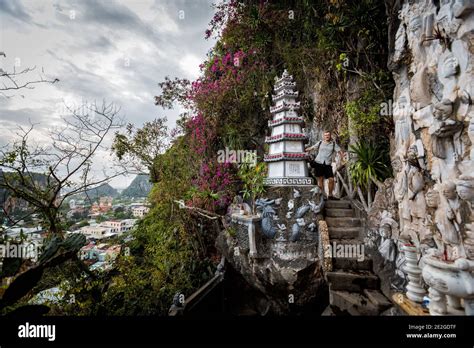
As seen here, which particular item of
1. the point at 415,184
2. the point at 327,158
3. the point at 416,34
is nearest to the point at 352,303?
the point at 415,184

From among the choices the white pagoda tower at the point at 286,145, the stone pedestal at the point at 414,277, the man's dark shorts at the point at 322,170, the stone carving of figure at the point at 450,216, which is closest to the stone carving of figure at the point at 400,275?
the stone pedestal at the point at 414,277

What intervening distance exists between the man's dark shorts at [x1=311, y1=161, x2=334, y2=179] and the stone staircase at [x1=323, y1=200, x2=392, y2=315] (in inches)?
45.1

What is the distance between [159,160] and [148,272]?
3.25m

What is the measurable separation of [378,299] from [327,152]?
10.7ft

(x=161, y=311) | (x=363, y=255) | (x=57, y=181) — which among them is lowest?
(x=161, y=311)

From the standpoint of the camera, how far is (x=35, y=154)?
2.99 metres

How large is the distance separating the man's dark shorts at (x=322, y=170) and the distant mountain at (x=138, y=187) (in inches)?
194

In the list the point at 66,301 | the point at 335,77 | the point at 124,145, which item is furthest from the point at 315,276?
the point at 124,145

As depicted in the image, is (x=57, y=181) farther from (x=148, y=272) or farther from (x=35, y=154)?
(x=148, y=272)

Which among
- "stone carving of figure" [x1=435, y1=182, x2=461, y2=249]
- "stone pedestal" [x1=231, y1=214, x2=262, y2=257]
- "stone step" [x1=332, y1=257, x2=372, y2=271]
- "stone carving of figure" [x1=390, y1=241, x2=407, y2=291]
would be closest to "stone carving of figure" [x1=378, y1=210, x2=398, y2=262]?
"stone carving of figure" [x1=390, y1=241, x2=407, y2=291]

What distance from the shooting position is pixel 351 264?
3271 mm

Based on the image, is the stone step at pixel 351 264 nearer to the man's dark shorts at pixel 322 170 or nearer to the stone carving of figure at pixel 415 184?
the stone carving of figure at pixel 415 184

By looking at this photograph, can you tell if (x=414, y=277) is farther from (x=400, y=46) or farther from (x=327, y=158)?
(x=400, y=46)

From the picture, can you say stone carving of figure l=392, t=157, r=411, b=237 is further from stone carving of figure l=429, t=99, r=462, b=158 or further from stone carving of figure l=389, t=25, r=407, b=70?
stone carving of figure l=389, t=25, r=407, b=70
